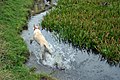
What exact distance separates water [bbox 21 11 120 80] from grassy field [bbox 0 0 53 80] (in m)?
0.52

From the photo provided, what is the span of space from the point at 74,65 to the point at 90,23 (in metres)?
3.37

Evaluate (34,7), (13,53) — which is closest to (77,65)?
(13,53)

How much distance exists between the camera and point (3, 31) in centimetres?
1238

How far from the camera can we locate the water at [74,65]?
10508 mm

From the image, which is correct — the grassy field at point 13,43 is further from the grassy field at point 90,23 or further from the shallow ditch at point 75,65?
the grassy field at point 90,23

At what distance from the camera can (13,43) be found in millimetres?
11844

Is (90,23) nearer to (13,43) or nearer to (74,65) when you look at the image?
(74,65)

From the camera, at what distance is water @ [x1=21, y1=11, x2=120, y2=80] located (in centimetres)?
1051

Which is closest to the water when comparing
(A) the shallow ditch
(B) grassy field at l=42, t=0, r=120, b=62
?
(A) the shallow ditch

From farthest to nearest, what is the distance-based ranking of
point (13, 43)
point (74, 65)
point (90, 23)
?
1. point (90, 23)
2. point (13, 43)
3. point (74, 65)

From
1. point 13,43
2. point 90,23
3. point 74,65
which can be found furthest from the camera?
point 90,23

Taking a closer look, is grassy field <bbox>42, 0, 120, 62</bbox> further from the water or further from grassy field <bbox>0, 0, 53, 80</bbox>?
grassy field <bbox>0, 0, 53, 80</bbox>

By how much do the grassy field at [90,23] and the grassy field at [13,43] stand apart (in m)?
1.58

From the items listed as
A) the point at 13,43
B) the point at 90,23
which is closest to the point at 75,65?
the point at 13,43
